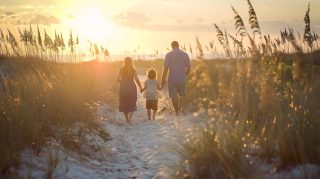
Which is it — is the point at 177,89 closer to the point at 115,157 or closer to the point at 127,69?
the point at 127,69

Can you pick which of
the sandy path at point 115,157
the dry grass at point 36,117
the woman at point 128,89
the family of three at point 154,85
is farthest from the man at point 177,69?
the dry grass at point 36,117

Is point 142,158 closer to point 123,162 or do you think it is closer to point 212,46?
point 123,162

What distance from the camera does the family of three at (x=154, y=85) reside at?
1241cm

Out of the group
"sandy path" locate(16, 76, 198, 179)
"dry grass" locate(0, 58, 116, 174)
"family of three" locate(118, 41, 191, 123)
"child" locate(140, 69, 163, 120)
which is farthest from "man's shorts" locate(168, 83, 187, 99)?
"dry grass" locate(0, 58, 116, 174)

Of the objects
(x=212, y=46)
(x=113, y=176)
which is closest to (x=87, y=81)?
(x=212, y=46)

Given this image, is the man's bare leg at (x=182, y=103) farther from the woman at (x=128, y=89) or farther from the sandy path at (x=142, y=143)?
the woman at (x=128, y=89)

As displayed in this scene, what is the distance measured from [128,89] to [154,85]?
778 millimetres

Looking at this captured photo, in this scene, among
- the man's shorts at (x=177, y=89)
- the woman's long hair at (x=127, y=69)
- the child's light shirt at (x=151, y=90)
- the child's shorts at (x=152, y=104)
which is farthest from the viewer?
the man's shorts at (x=177, y=89)

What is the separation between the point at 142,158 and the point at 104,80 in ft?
44.4

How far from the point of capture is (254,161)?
209 inches

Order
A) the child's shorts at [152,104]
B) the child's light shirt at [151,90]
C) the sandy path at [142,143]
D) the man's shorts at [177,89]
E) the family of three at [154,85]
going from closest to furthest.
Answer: the sandy path at [142,143] → the family of three at [154,85] → the child's shorts at [152,104] → the child's light shirt at [151,90] → the man's shorts at [177,89]

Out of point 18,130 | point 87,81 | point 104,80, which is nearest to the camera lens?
point 18,130

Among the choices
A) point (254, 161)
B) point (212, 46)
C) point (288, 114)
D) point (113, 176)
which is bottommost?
point (113, 176)

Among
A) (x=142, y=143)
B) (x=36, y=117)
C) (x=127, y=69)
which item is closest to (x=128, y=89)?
(x=127, y=69)
